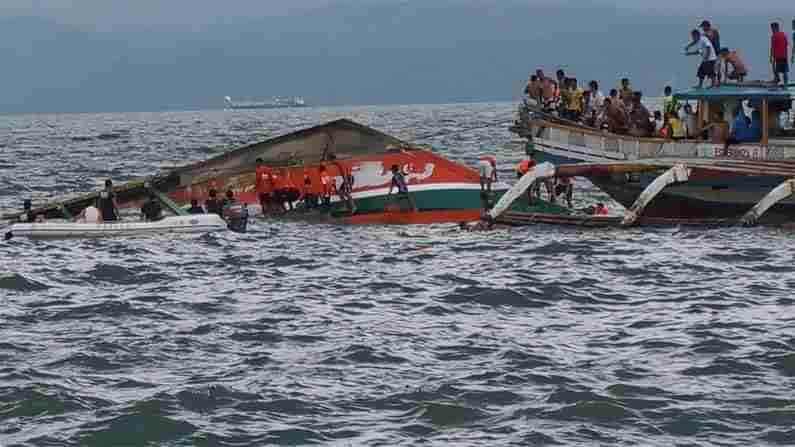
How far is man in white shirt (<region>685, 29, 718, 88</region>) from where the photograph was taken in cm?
4372

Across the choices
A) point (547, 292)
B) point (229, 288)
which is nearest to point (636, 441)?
point (547, 292)

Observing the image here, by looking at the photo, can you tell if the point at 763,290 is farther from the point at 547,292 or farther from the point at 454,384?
the point at 454,384

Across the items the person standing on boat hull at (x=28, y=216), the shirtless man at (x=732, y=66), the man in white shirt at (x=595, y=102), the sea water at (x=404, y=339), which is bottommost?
the sea water at (x=404, y=339)

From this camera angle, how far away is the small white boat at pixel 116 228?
38.9 meters

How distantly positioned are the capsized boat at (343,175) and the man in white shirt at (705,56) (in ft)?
18.7

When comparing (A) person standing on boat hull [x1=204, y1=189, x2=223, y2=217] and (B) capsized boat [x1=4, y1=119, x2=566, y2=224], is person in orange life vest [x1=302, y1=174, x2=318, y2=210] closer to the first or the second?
(B) capsized boat [x1=4, y1=119, x2=566, y2=224]

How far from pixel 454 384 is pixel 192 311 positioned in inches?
312

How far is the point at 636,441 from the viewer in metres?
18.3

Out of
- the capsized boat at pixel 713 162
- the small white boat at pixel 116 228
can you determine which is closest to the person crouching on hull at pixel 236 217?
the small white boat at pixel 116 228

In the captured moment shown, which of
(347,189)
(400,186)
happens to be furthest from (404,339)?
(347,189)

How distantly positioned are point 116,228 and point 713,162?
618 inches

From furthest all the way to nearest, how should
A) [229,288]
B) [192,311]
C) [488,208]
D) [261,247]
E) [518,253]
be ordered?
[488,208] → [261,247] → [518,253] → [229,288] → [192,311]

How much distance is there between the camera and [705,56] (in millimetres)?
44219

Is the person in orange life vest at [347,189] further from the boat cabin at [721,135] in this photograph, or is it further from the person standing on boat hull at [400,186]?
the boat cabin at [721,135]
